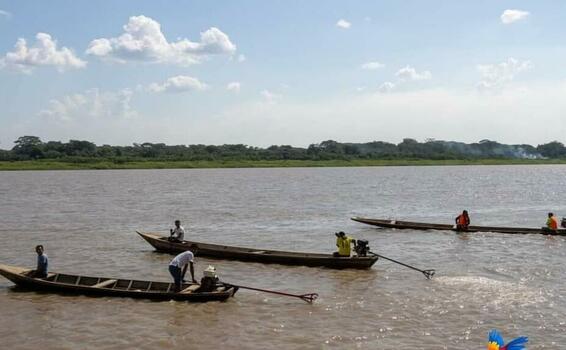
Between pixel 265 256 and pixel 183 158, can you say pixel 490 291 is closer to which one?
pixel 265 256

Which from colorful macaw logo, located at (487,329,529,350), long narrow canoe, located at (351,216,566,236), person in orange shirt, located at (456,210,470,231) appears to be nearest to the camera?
colorful macaw logo, located at (487,329,529,350)

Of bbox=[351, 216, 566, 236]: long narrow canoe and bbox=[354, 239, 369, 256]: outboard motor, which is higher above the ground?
bbox=[354, 239, 369, 256]: outboard motor

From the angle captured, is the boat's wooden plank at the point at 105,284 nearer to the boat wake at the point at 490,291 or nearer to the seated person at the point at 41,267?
the seated person at the point at 41,267

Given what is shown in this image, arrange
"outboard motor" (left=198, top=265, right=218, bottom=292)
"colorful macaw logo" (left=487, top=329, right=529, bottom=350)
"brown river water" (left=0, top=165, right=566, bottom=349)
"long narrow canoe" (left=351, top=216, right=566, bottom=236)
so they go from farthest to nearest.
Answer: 1. "long narrow canoe" (left=351, top=216, right=566, bottom=236)
2. "outboard motor" (left=198, top=265, right=218, bottom=292)
3. "brown river water" (left=0, top=165, right=566, bottom=349)
4. "colorful macaw logo" (left=487, top=329, right=529, bottom=350)

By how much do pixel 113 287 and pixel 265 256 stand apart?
6.76m

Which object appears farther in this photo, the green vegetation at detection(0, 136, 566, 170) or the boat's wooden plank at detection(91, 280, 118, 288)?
the green vegetation at detection(0, 136, 566, 170)

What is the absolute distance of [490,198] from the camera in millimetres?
61312

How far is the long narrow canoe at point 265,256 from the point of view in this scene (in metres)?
22.1

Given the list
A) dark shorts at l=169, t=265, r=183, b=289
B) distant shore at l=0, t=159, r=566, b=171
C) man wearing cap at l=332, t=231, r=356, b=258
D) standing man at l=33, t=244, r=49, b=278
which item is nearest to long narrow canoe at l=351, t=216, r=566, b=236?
man wearing cap at l=332, t=231, r=356, b=258

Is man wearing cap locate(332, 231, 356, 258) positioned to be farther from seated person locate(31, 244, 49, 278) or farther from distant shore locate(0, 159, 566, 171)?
distant shore locate(0, 159, 566, 171)

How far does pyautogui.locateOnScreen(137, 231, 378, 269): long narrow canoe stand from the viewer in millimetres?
22109

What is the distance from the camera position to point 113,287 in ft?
60.6

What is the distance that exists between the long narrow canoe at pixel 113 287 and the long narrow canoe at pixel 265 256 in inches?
153

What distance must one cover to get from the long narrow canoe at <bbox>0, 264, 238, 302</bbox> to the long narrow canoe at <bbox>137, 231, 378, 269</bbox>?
3884mm
